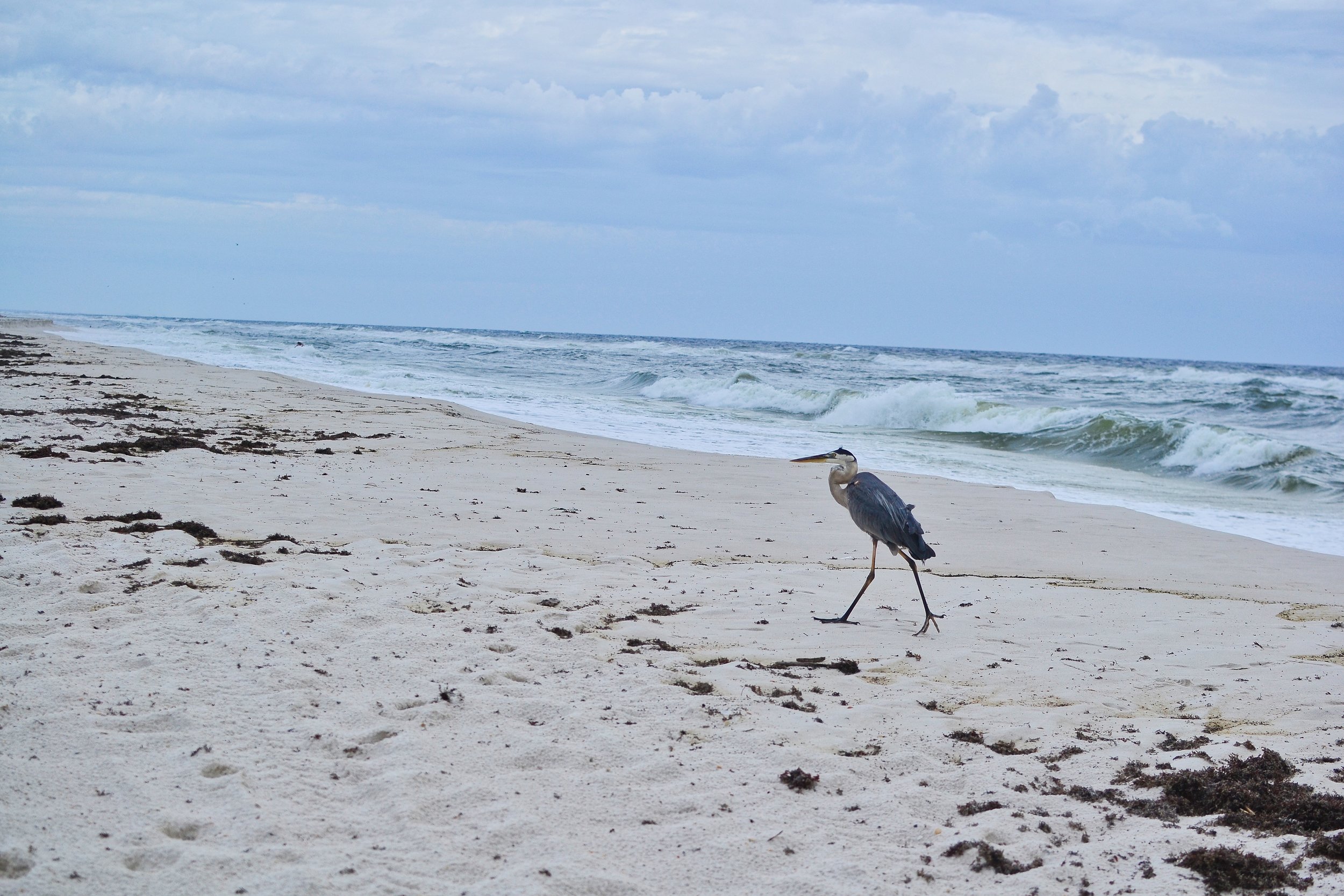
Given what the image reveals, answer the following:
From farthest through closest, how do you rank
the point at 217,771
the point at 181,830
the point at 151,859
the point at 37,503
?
the point at 37,503
the point at 217,771
the point at 181,830
the point at 151,859

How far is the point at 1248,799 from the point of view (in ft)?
10.1

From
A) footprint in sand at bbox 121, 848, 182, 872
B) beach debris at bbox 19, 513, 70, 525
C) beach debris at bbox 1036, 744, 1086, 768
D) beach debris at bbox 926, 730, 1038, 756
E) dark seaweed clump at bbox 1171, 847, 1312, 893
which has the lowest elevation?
footprint in sand at bbox 121, 848, 182, 872

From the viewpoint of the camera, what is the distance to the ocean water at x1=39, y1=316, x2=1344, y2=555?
12.1 metres

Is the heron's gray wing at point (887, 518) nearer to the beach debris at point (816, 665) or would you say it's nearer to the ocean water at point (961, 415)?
the beach debris at point (816, 665)

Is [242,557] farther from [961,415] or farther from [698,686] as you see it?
[961,415]

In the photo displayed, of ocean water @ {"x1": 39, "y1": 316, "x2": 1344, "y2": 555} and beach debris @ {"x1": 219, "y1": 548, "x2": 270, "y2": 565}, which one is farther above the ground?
ocean water @ {"x1": 39, "y1": 316, "x2": 1344, "y2": 555}

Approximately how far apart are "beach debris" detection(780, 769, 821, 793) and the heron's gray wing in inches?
90.6

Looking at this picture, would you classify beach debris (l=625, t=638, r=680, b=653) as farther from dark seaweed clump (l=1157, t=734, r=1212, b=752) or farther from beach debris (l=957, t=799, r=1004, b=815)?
dark seaweed clump (l=1157, t=734, r=1212, b=752)

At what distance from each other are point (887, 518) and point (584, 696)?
2.33 meters

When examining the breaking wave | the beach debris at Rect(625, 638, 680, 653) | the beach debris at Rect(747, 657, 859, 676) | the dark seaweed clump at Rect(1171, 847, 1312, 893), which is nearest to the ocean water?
the breaking wave

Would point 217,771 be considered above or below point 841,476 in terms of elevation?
below

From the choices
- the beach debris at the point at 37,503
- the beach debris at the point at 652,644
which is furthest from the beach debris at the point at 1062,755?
the beach debris at the point at 37,503

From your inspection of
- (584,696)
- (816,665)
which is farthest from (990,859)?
(816,665)

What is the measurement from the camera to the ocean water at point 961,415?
39.8 feet
